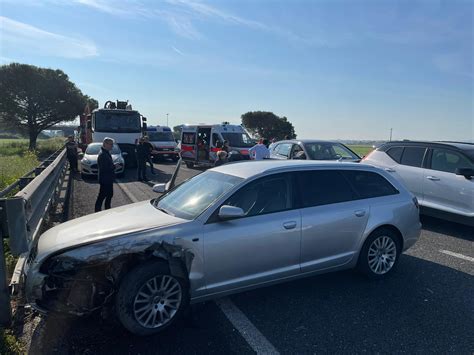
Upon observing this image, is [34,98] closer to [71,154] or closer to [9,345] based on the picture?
[71,154]

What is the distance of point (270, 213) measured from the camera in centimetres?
400

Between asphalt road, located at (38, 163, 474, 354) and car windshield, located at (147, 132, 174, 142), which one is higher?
car windshield, located at (147, 132, 174, 142)

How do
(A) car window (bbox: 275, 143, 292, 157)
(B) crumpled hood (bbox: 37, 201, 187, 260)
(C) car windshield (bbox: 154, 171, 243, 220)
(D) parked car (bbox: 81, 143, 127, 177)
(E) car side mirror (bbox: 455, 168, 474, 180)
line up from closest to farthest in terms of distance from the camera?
(B) crumpled hood (bbox: 37, 201, 187, 260) → (C) car windshield (bbox: 154, 171, 243, 220) → (E) car side mirror (bbox: 455, 168, 474, 180) → (A) car window (bbox: 275, 143, 292, 157) → (D) parked car (bbox: 81, 143, 127, 177)

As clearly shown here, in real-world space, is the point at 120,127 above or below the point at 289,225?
above

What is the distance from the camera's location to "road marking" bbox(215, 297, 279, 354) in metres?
3.19

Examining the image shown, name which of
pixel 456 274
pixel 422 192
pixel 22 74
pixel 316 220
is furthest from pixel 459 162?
pixel 22 74

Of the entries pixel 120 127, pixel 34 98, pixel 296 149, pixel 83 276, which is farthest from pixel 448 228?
pixel 34 98

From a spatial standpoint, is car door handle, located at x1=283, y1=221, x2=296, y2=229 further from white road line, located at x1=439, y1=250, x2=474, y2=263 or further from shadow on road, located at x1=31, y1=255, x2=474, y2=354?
white road line, located at x1=439, y1=250, x2=474, y2=263

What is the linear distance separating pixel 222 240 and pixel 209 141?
1513cm

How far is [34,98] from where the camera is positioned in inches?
1517

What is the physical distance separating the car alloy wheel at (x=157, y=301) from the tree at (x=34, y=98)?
38.1 metres

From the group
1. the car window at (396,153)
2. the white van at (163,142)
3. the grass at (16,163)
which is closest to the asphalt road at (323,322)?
the car window at (396,153)

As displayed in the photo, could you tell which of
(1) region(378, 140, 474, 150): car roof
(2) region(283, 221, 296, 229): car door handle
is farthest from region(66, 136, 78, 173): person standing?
(2) region(283, 221, 296, 229): car door handle

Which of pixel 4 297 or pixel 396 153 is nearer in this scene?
pixel 4 297
